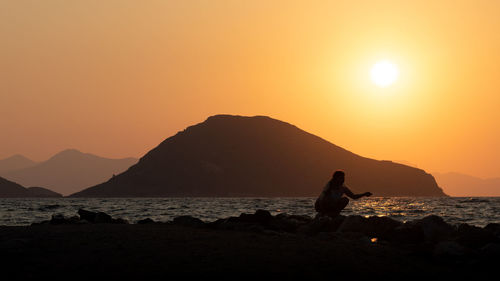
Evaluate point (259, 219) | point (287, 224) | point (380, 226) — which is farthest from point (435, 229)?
point (259, 219)

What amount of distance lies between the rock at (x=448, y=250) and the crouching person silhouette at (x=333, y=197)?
5530 mm

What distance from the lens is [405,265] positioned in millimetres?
12703

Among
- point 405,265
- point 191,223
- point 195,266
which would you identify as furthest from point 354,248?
point 191,223

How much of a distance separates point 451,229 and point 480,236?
1837 millimetres

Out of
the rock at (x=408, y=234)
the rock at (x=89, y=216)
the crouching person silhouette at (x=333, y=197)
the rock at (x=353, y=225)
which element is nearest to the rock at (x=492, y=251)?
the rock at (x=408, y=234)

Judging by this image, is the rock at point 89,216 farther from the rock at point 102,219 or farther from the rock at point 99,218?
the rock at point 102,219

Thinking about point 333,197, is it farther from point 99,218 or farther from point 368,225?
point 99,218

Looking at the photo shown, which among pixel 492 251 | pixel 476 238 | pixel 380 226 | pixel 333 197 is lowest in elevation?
pixel 492 251

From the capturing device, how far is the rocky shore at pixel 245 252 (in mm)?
11695

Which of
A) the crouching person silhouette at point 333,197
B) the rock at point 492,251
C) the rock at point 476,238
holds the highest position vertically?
the crouching person silhouette at point 333,197

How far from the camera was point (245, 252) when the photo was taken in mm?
13164

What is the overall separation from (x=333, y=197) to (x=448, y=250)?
242 inches

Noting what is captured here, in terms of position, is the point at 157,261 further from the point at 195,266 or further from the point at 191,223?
the point at 191,223

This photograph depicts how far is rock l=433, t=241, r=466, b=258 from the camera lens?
13.5 meters
